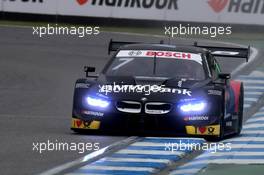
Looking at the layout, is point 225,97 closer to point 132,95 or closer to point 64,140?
point 132,95

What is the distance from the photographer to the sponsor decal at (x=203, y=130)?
1412cm

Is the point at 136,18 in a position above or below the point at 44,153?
above

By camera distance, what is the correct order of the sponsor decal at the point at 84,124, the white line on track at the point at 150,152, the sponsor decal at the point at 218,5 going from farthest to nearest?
1. the sponsor decal at the point at 218,5
2. the sponsor decal at the point at 84,124
3. the white line on track at the point at 150,152

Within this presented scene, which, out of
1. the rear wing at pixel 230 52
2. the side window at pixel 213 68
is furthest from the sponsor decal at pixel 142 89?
the rear wing at pixel 230 52

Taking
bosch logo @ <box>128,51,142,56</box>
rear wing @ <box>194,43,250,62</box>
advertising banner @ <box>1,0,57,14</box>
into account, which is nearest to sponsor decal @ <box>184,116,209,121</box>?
bosch logo @ <box>128,51,142,56</box>

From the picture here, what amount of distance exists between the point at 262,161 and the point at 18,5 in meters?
25.9

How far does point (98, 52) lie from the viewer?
30047 mm

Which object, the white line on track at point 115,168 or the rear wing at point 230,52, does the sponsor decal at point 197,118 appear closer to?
the rear wing at point 230,52

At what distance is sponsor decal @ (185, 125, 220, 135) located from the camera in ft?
46.3

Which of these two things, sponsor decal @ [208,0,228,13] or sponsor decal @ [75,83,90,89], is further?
sponsor decal @ [208,0,228,13]

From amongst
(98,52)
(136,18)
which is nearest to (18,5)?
(136,18)

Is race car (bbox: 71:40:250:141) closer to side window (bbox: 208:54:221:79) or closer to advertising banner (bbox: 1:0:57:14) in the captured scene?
side window (bbox: 208:54:221:79)

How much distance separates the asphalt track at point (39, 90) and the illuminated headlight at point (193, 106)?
100cm

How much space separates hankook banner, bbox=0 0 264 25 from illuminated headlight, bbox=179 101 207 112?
73.7 feet
